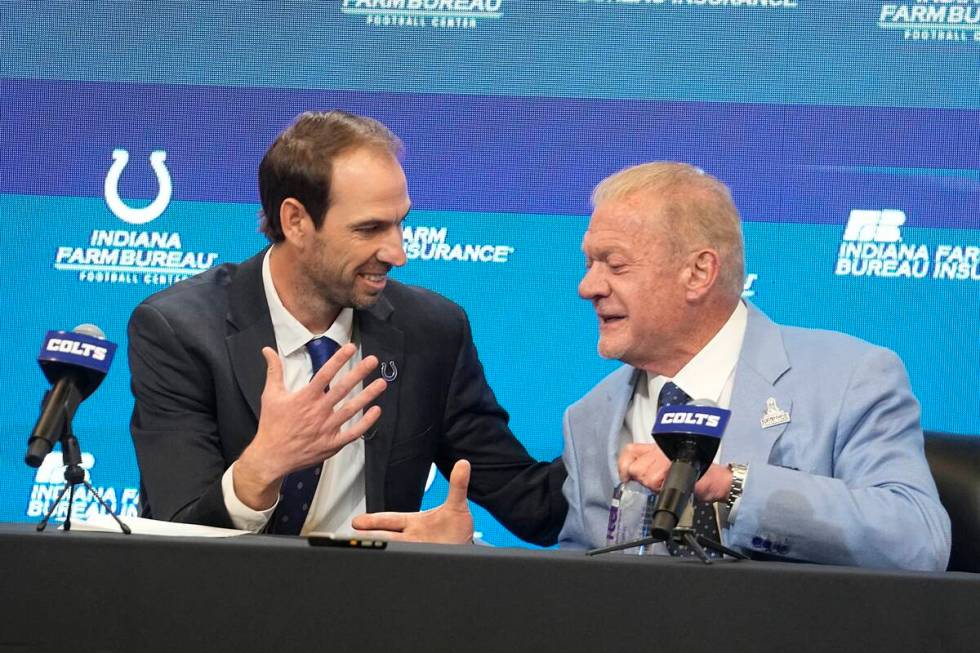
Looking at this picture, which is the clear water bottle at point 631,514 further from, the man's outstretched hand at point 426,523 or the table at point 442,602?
the table at point 442,602

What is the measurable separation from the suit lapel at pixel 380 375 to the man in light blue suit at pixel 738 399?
45 centimetres

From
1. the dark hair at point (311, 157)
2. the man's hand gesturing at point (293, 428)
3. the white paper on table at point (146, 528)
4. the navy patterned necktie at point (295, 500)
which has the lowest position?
the white paper on table at point (146, 528)

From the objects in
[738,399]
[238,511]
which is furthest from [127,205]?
[738,399]

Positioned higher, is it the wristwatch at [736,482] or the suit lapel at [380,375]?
the suit lapel at [380,375]

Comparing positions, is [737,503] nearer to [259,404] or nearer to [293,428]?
[293,428]

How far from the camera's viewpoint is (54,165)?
179 inches

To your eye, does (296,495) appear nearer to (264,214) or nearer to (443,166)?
(264,214)

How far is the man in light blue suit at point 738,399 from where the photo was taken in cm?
244

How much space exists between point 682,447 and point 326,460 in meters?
1.38

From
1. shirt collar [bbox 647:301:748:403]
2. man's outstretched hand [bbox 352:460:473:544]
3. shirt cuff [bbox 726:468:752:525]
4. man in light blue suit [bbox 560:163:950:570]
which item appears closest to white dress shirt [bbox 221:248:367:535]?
man's outstretched hand [bbox 352:460:473:544]

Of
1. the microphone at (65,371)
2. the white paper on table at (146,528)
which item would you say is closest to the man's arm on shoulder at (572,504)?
the white paper on table at (146,528)

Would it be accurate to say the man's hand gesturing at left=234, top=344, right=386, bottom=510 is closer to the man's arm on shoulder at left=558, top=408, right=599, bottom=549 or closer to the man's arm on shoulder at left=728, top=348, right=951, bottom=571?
the man's arm on shoulder at left=558, top=408, right=599, bottom=549

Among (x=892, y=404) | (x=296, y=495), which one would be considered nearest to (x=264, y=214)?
(x=296, y=495)

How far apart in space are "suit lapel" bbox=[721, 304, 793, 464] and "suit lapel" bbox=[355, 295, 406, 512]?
852mm
